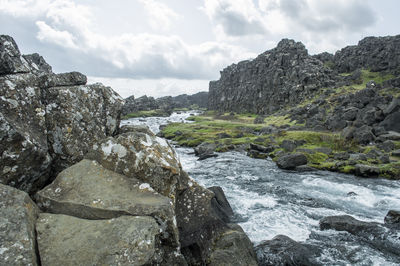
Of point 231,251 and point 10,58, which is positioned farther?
point 231,251

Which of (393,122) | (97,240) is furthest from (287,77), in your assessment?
(97,240)

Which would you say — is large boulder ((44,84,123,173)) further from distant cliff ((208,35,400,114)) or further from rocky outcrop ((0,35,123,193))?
distant cliff ((208,35,400,114))

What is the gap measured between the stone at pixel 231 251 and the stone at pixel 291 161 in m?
28.9

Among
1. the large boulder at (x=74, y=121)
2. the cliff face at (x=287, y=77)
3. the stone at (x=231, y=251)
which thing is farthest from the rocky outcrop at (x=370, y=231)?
the cliff face at (x=287, y=77)

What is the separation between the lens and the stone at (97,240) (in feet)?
21.1

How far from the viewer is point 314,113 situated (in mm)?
91938

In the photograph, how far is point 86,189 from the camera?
8703mm

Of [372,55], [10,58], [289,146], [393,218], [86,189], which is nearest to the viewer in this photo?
[86,189]

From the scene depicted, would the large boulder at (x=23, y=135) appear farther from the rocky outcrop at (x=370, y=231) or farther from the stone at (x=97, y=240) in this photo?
the rocky outcrop at (x=370, y=231)

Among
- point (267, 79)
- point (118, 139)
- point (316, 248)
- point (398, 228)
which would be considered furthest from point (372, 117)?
point (267, 79)

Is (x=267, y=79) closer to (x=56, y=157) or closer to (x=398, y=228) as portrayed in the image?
(x=398, y=228)

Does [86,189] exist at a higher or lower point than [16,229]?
higher

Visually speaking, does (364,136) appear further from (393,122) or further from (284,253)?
(284,253)

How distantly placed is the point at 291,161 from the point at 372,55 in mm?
145616
